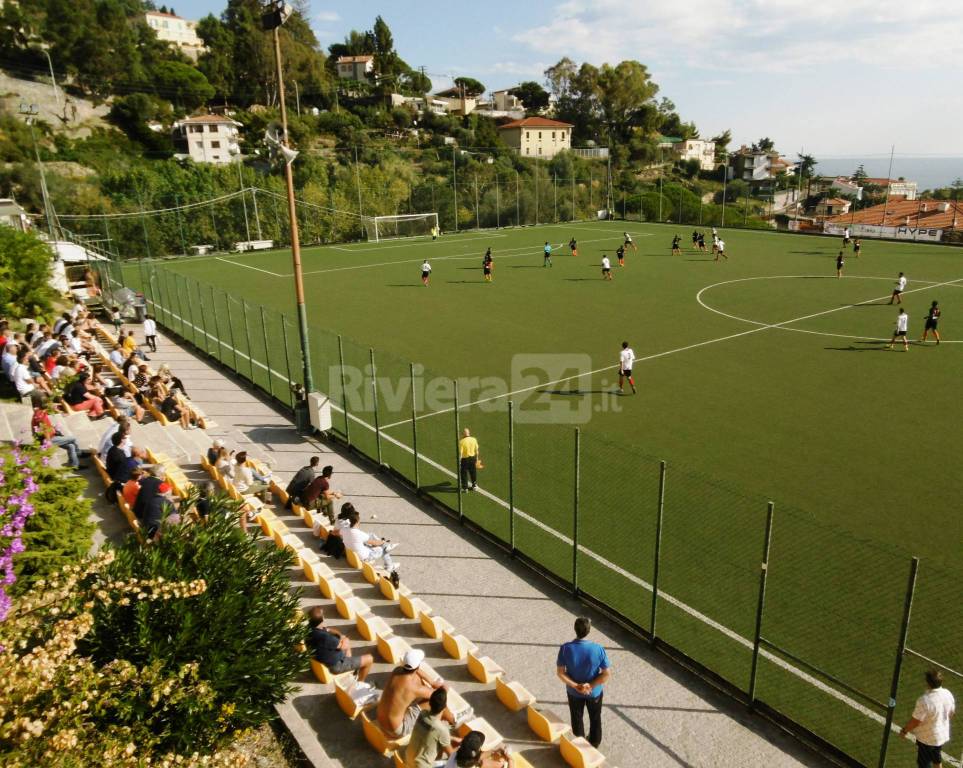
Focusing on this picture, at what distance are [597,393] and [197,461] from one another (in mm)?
10581

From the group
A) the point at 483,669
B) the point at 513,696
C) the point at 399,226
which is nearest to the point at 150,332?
the point at 483,669

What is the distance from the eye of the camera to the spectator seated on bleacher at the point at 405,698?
7121 millimetres

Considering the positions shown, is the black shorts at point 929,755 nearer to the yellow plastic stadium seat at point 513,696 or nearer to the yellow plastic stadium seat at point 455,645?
the yellow plastic stadium seat at point 513,696

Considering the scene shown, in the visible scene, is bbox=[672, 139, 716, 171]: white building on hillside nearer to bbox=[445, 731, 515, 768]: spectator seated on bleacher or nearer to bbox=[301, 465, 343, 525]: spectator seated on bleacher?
bbox=[301, 465, 343, 525]: spectator seated on bleacher

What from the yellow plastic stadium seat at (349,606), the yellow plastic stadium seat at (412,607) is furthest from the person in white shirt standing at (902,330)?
the yellow plastic stadium seat at (349,606)

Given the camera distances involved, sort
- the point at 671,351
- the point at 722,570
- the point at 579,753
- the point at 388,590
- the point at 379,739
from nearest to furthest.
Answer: the point at 579,753
the point at 379,739
the point at 388,590
the point at 722,570
the point at 671,351

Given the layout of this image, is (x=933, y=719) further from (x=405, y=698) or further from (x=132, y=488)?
(x=132, y=488)

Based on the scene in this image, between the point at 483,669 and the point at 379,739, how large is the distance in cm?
165

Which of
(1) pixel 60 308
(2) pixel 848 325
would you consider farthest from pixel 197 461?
(2) pixel 848 325

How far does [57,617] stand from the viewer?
594 centimetres

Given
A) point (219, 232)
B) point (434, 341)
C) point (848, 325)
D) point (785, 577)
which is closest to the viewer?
point (785, 577)

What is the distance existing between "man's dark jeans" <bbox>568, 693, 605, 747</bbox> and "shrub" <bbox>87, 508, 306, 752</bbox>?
299 cm

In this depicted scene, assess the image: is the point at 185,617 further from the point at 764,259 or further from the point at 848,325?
the point at 764,259

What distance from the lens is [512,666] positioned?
30.4 feet
